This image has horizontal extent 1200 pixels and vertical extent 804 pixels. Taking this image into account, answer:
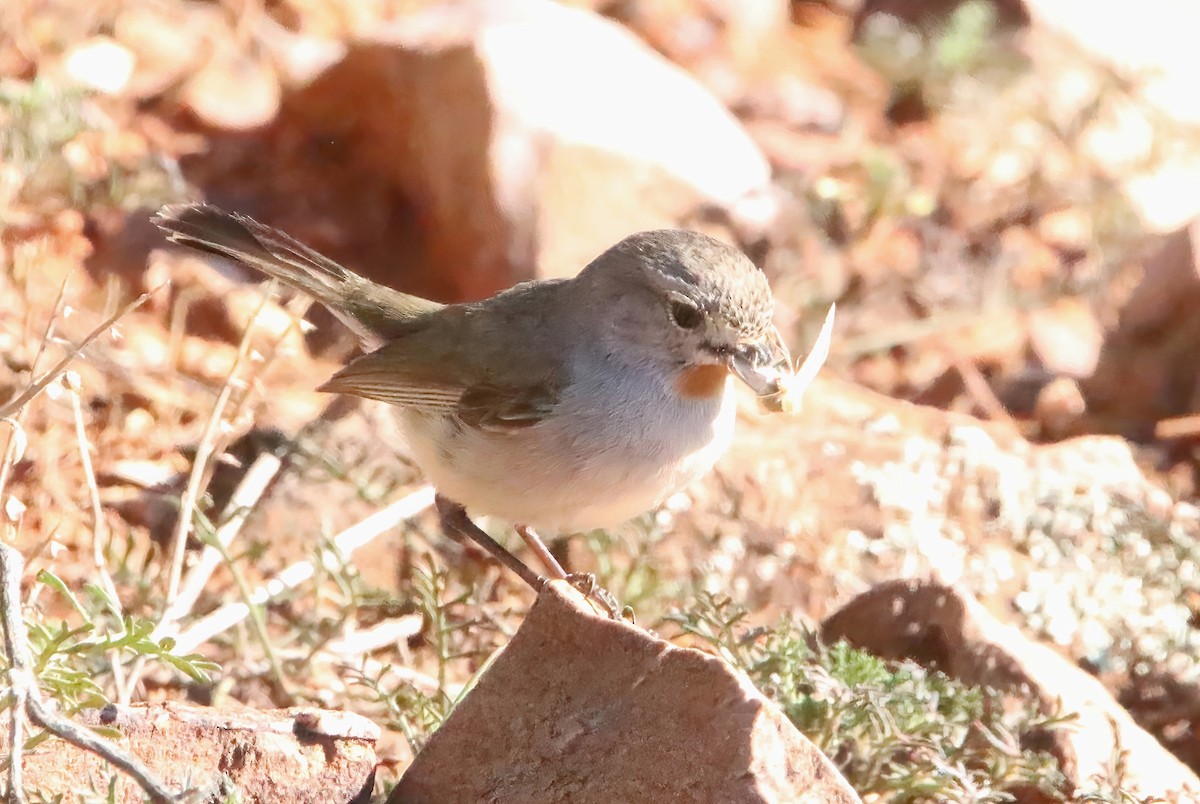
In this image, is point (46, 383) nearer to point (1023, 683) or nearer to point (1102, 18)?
point (1023, 683)

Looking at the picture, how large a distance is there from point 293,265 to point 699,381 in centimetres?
178

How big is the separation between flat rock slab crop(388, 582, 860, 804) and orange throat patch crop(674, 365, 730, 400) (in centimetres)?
87

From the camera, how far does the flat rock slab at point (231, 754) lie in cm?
313

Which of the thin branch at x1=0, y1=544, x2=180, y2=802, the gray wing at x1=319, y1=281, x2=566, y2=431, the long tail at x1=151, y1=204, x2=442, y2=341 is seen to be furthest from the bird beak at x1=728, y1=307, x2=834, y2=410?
the thin branch at x1=0, y1=544, x2=180, y2=802

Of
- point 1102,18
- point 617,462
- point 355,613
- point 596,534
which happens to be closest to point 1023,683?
point 617,462

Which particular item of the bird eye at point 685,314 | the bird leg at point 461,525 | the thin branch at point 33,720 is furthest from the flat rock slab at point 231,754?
the bird leg at point 461,525

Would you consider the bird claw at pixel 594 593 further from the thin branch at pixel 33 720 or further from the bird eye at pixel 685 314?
the thin branch at pixel 33 720

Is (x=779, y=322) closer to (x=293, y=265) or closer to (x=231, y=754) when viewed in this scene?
(x=293, y=265)

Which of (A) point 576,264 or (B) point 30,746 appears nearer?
(B) point 30,746

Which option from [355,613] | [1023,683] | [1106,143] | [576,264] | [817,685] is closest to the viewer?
[817,685]

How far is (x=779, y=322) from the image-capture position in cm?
682

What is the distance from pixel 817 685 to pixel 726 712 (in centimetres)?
77

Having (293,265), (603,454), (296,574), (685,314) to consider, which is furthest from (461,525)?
(685,314)

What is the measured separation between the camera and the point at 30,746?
288 cm
